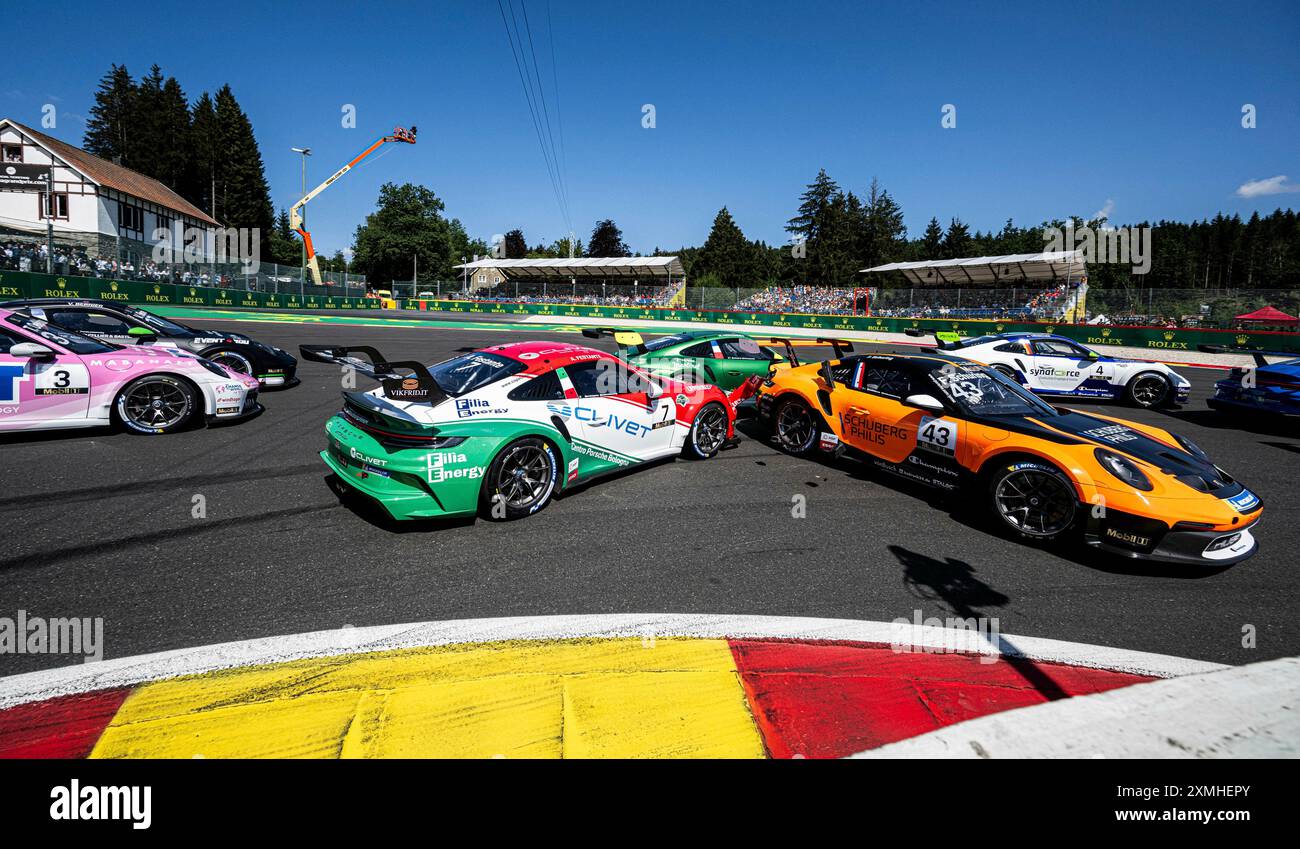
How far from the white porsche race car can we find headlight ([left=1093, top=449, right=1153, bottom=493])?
7623 mm

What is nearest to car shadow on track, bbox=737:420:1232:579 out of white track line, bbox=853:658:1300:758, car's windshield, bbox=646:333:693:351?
white track line, bbox=853:658:1300:758

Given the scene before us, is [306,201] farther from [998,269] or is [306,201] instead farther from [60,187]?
[998,269]

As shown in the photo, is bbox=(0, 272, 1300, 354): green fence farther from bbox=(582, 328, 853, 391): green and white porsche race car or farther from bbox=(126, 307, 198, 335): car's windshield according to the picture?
bbox=(582, 328, 853, 391): green and white porsche race car

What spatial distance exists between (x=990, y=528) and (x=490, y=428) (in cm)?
405

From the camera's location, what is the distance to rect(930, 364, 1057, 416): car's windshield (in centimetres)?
535

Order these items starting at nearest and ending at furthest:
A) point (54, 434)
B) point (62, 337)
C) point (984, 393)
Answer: point (984, 393) < point (62, 337) < point (54, 434)

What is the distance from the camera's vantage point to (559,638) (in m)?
3.12

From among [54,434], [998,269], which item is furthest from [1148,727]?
[998,269]

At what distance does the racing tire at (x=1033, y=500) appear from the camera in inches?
177

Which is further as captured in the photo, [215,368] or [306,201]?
[306,201]

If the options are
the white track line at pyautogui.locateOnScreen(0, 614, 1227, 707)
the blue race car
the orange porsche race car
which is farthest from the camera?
the blue race car

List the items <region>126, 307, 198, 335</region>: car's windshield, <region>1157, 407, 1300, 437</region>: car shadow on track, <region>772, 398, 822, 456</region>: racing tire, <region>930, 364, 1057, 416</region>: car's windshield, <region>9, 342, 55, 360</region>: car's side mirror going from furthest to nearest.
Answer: <region>1157, 407, 1300, 437</region>: car shadow on track < <region>126, 307, 198, 335</region>: car's windshield < <region>772, 398, 822, 456</region>: racing tire < <region>9, 342, 55, 360</region>: car's side mirror < <region>930, 364, 1057, 416</region>: car's windshield

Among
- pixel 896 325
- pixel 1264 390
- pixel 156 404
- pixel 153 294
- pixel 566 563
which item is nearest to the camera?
pixel 566 563

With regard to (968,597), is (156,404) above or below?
above
